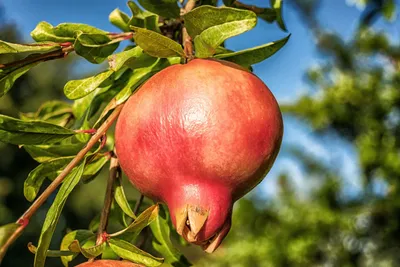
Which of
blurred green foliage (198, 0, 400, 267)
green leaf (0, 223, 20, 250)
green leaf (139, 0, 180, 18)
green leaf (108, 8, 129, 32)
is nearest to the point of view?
green leaf (0, 223, 20, 250)

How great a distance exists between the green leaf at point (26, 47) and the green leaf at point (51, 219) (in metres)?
0.15

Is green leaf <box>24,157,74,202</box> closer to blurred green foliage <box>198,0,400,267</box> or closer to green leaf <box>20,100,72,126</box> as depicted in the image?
green leaf <box>20,100,72,126</box>

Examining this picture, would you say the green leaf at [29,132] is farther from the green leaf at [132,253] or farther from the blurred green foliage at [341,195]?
the blurred green foliage at [341,195]

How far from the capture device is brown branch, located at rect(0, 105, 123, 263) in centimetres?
50

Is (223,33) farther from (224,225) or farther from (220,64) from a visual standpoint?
(224,225)

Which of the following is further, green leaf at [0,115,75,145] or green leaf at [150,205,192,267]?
green leaf at [150,205,192,267]

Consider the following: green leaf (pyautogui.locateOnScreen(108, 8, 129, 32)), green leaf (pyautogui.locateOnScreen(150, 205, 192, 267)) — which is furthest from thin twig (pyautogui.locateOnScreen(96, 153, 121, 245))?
green leaf (pyautogui.locateOnScreen(108, 8, 129, 32))

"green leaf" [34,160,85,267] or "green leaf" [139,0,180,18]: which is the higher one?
"green leaf" [139,0,180,18]

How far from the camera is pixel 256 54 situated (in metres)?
0.67

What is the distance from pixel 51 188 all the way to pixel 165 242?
0.90 ft

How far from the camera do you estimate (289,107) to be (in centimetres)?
446

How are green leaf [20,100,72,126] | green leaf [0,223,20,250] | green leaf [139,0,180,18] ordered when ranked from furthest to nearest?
green leaf [20,100,72,126]
green leaf [139,0,180,18]
green leaf [0,223,20,250]

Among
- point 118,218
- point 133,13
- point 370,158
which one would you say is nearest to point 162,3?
point 133,13

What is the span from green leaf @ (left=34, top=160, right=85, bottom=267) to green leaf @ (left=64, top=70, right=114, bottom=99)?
0.10m
